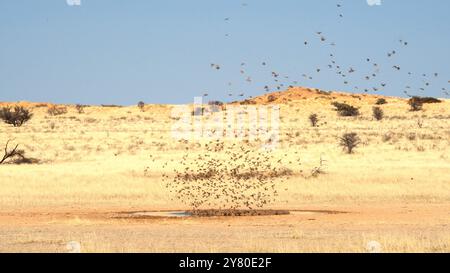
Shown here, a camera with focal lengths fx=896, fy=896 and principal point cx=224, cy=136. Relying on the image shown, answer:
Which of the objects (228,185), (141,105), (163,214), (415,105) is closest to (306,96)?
(141,105)

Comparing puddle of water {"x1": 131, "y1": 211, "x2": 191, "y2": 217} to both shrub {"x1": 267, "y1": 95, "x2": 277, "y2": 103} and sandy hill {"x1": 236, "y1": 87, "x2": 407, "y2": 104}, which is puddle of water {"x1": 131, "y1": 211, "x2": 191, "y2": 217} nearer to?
sandy hill {"x1": 236, "y1": 87, "x2": 407, "y2": 104}

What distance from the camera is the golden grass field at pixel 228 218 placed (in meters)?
20.7

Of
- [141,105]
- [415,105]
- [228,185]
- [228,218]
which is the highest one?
[141,105]

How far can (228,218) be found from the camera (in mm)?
28203

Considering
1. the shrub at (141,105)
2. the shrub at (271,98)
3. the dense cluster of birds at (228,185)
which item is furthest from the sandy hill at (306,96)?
the dense cluster of birds at (228,185)

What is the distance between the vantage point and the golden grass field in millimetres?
20719

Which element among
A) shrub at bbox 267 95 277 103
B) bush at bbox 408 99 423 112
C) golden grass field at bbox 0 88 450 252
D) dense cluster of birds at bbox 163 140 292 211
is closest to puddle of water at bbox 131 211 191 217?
dense cluster of birds at bbox 163 140 292 211

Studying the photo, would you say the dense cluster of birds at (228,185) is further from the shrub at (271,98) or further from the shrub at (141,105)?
the shrub at (271,98)

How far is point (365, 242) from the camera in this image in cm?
1997

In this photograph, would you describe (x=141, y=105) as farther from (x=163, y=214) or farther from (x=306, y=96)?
(x=163, y=214)

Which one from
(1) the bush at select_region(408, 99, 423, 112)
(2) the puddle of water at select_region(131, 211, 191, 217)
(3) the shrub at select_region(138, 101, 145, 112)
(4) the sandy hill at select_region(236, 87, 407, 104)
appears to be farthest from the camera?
(4) the sandy hill at select_region(236, 87, 407, 104)
